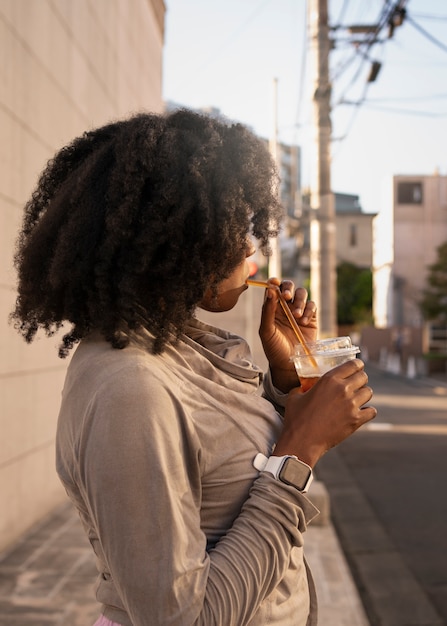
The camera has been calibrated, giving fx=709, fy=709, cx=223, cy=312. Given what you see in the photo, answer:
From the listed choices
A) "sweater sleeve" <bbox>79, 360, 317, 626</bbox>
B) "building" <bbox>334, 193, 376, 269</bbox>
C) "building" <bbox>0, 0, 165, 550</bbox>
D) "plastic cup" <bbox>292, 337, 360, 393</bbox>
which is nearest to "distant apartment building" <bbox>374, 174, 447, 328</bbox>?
"building" <bbox>334, 193, 376, 269</bbox>

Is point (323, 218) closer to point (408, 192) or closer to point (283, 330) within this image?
point (283, 330)

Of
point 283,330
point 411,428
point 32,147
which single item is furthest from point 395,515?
point 411,428

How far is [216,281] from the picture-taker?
1.37 metres

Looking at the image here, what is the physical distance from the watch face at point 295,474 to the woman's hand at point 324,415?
0.11ft

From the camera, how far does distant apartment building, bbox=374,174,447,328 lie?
40844mm

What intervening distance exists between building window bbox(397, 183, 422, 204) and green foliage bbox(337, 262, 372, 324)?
14948mm

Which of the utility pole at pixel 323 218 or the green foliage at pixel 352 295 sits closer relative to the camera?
the utility pole at pixel 323 218

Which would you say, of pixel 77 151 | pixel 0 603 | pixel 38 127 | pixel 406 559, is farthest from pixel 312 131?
pixel 77 151

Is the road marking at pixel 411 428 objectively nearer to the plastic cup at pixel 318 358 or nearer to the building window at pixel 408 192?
the plastic cup at pixel 318 358

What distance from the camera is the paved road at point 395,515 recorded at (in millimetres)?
4469

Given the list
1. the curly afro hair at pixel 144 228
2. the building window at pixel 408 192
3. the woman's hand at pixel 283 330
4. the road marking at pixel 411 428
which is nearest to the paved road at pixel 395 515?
the road marking at pixel 411 428

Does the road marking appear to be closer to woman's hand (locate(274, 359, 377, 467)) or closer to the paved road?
the paved road

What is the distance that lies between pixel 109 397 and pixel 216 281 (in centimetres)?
37

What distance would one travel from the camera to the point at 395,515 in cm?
670
